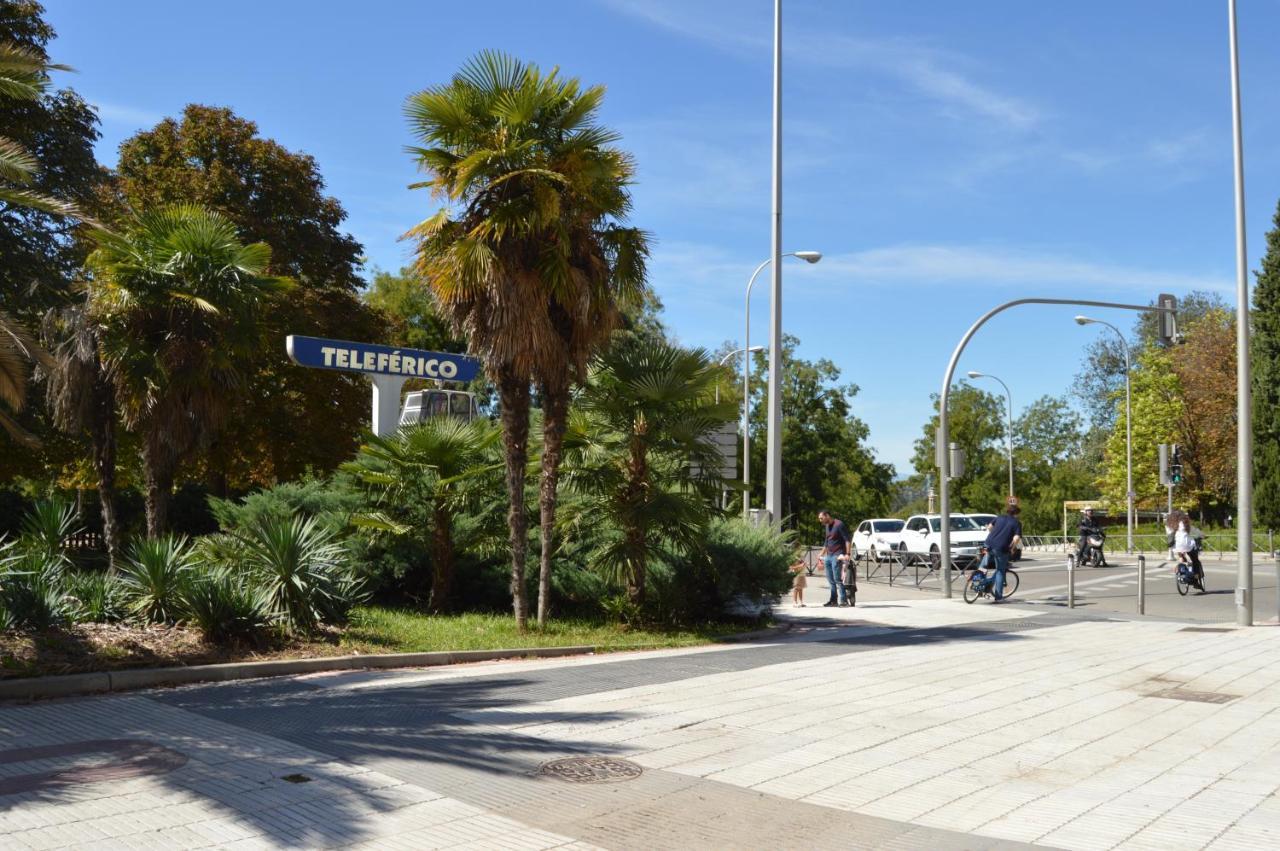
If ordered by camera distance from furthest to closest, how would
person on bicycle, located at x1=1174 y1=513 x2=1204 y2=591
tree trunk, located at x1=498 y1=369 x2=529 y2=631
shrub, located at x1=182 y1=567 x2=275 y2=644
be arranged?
person on bicycle, located at x1=1174 y1=513 x2=1204 y2=591 → tree trunk, located at x1=498 y1=369 x2=529 y2=631 → shrub, located at x1=182 y1=567 x2=275 y2=644

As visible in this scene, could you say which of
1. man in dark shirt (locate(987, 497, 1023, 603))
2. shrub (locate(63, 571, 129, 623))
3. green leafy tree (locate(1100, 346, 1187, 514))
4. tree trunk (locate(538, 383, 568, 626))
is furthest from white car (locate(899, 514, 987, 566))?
shrub (locate(63, 571, 129, 623))

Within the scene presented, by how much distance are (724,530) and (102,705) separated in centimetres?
876

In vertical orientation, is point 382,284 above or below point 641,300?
above

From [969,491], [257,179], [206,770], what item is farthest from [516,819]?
[969,491]

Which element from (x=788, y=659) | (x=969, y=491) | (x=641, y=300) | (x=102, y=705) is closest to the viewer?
(x=102, y=705)

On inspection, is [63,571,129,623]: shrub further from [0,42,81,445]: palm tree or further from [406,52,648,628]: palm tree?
[406,52,648,628]: palm tree

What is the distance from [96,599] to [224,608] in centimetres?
131

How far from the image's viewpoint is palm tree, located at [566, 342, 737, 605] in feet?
46.4

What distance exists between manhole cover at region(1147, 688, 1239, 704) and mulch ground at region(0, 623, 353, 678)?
25.7 ft

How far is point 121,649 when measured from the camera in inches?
390

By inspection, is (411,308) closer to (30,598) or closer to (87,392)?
(87,392)

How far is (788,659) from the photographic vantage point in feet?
39.1

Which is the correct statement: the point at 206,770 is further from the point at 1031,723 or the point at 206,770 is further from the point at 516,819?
the point at 1031,723

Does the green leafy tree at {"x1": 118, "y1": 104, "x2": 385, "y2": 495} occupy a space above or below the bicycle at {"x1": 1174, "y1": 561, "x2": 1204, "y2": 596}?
above
